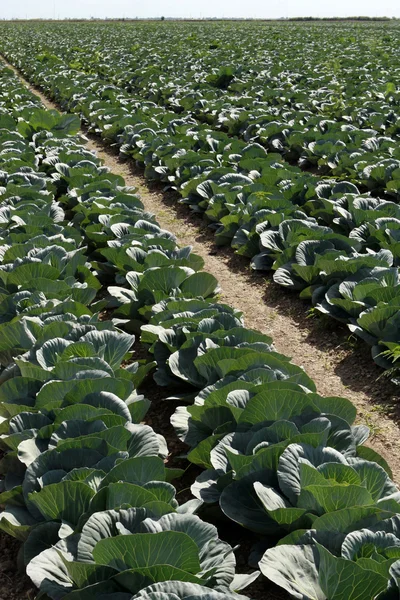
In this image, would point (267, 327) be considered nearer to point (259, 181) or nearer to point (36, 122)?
point (259, 181)

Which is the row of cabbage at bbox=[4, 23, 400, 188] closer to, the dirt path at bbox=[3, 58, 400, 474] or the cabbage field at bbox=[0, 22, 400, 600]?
the cabbage field at bbox=[0, 22, 400, 600]

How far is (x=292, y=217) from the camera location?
7285 millimetres

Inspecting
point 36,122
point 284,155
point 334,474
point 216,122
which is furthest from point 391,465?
point 216,122

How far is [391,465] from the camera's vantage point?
13.2 ft

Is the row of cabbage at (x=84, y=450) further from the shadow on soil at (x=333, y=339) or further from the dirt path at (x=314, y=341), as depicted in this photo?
the shadow on soil at (x=333, y=339)

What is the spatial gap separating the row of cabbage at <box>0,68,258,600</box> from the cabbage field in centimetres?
1

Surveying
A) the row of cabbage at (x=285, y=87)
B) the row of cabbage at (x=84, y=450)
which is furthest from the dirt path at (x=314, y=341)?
the row of cabbage at (x=285, y=87)

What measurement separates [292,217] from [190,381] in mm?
3506

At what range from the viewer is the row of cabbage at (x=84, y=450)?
8.46 feet

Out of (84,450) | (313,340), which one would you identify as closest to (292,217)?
(313,340)

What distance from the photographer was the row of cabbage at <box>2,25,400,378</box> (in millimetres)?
5348

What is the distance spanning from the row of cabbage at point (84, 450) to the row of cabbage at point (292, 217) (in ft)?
3.55

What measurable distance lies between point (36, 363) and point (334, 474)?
209 centimetres

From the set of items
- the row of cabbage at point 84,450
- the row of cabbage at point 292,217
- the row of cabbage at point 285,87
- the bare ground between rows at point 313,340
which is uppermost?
the row of cabbage at point 285,87
